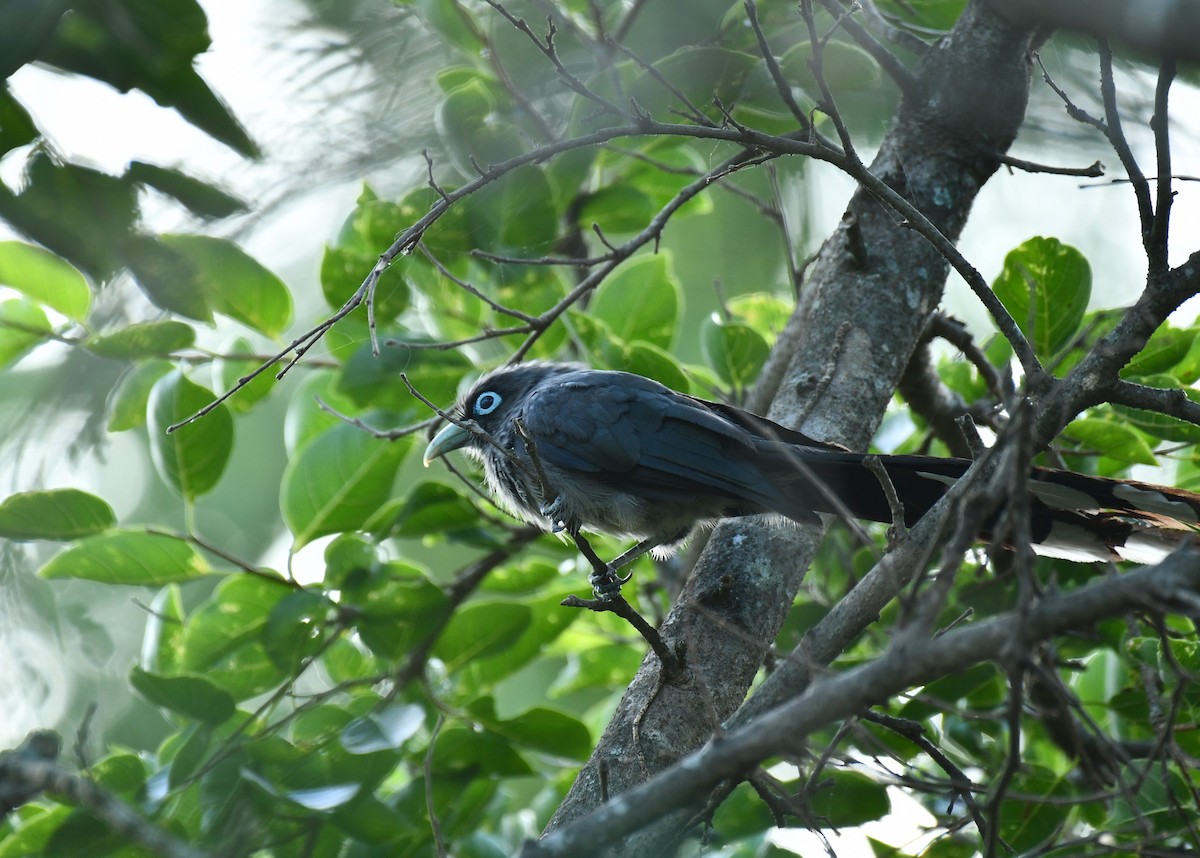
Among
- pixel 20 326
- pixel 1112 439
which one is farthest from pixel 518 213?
A: pixel 1112 439

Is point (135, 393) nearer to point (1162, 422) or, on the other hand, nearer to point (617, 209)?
point (617, 209)

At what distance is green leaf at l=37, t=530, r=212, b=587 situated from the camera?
4109 millimetres

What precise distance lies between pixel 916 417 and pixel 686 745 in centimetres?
241

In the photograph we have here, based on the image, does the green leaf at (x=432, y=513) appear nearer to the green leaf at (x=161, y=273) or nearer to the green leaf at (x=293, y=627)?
the green leaf at (x=293, y=627)

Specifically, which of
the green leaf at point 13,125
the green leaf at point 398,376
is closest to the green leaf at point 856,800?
the green leaf at point 398,376

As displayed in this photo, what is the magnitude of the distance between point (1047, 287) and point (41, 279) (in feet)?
13.5

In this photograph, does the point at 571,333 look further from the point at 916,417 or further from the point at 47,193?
the point at 47,193

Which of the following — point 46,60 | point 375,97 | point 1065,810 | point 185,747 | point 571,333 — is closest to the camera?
point 46,60

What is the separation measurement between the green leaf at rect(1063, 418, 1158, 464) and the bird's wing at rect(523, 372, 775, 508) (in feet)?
4.55

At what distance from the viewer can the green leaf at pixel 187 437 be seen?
413 cm

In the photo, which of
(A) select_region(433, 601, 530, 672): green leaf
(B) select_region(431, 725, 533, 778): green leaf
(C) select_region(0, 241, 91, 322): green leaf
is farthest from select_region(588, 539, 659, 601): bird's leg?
(C) select_region(0, 241, 91, 322): green leaf

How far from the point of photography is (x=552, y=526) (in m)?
4.27

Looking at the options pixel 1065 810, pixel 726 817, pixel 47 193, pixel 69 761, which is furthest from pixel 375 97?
pixel 1065 810

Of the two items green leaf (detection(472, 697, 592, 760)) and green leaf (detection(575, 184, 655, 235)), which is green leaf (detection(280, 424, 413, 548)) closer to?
green leaf (detection(472, 697, 592, 760))
